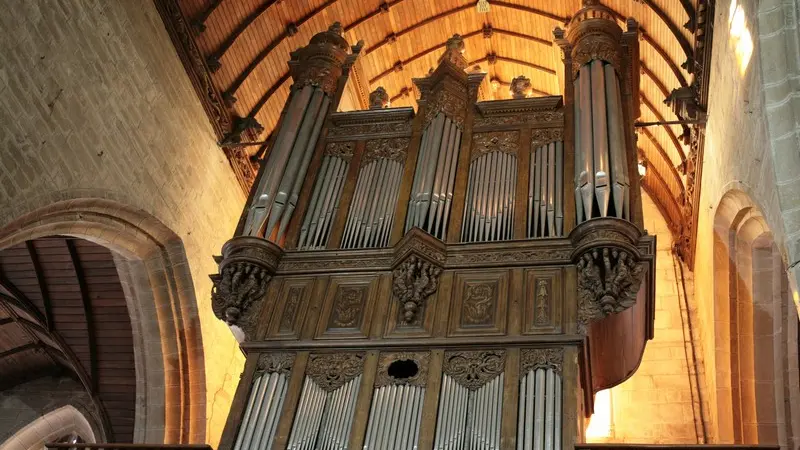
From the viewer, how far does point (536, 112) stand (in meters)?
10.7

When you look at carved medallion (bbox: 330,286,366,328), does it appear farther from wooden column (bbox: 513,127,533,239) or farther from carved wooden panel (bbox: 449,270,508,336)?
wooden column (bbox: 513,127,533,239)

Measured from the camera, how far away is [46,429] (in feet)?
53.8

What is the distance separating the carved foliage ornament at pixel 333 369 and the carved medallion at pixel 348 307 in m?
0.37

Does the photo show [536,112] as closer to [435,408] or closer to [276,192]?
[276,192]

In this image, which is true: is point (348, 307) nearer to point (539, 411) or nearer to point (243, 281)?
point (243, 281)

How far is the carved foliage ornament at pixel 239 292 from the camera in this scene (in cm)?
880

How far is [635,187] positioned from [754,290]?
271cm

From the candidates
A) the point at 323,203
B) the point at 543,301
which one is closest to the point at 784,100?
the point at 543,301

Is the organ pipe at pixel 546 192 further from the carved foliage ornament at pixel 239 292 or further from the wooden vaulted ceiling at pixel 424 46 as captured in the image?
the wooden vaulted ceiling at pixel 424 46

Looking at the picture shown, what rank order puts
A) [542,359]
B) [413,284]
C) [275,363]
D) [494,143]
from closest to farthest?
[542,359] < [275,363] < [413,284] < [494,143]

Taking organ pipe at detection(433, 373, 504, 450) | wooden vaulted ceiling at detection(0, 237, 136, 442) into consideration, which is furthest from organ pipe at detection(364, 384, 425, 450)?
wooden vaulted ceiling at detection(0, 237, 136, 442)

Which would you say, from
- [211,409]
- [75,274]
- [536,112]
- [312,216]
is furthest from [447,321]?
[75,274]

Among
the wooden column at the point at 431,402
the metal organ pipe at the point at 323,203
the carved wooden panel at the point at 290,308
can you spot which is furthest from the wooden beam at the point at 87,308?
the wooden column at the point at 431,402

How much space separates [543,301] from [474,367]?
0.93 metres
